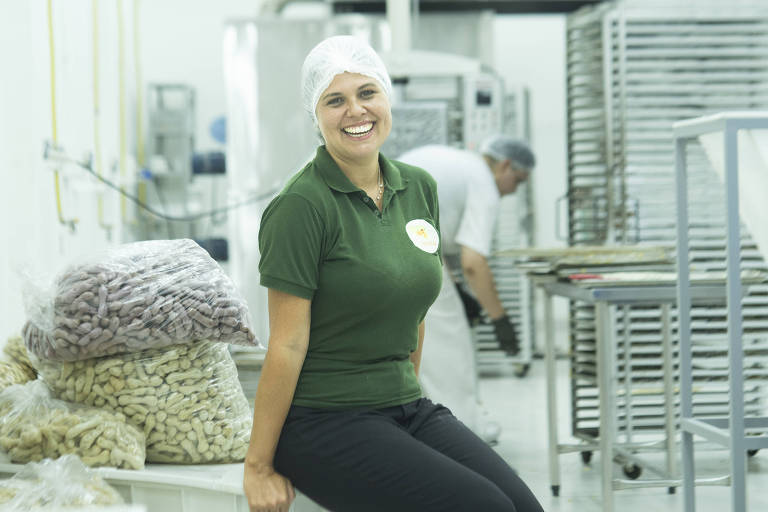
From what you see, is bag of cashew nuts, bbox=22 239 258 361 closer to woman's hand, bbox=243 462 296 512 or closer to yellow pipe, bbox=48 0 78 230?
woman's hand, bbox=243 462 296 512

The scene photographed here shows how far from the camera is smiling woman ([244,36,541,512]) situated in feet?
4.93

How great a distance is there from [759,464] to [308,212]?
2745 mm

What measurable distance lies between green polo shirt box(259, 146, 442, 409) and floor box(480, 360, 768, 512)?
5.33 feet

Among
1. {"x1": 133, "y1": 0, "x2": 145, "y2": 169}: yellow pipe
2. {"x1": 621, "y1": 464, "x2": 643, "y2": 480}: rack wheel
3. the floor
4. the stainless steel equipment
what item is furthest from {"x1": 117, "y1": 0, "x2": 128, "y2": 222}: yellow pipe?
{"x1": 621, "y1": 464, "x2": 643, "y2": 480}: rack wheel

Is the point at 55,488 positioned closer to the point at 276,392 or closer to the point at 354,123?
the point at 276,392

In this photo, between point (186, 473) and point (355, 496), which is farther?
point (186, 473)

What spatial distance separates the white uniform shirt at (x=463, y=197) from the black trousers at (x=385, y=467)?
195 centimetres

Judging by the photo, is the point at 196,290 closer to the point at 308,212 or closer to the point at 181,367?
the point at 181,367

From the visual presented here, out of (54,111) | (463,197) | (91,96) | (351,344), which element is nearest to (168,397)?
(351,344)

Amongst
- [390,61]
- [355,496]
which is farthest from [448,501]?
A: [390,61]

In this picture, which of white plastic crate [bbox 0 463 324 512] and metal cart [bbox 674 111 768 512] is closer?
white plastic crate [bbox 0 463 324 512]

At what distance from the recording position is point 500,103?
16.7 feet

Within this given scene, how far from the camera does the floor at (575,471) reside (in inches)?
121

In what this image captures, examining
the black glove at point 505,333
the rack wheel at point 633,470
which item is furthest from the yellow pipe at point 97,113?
the rack wheel at point 633,470
